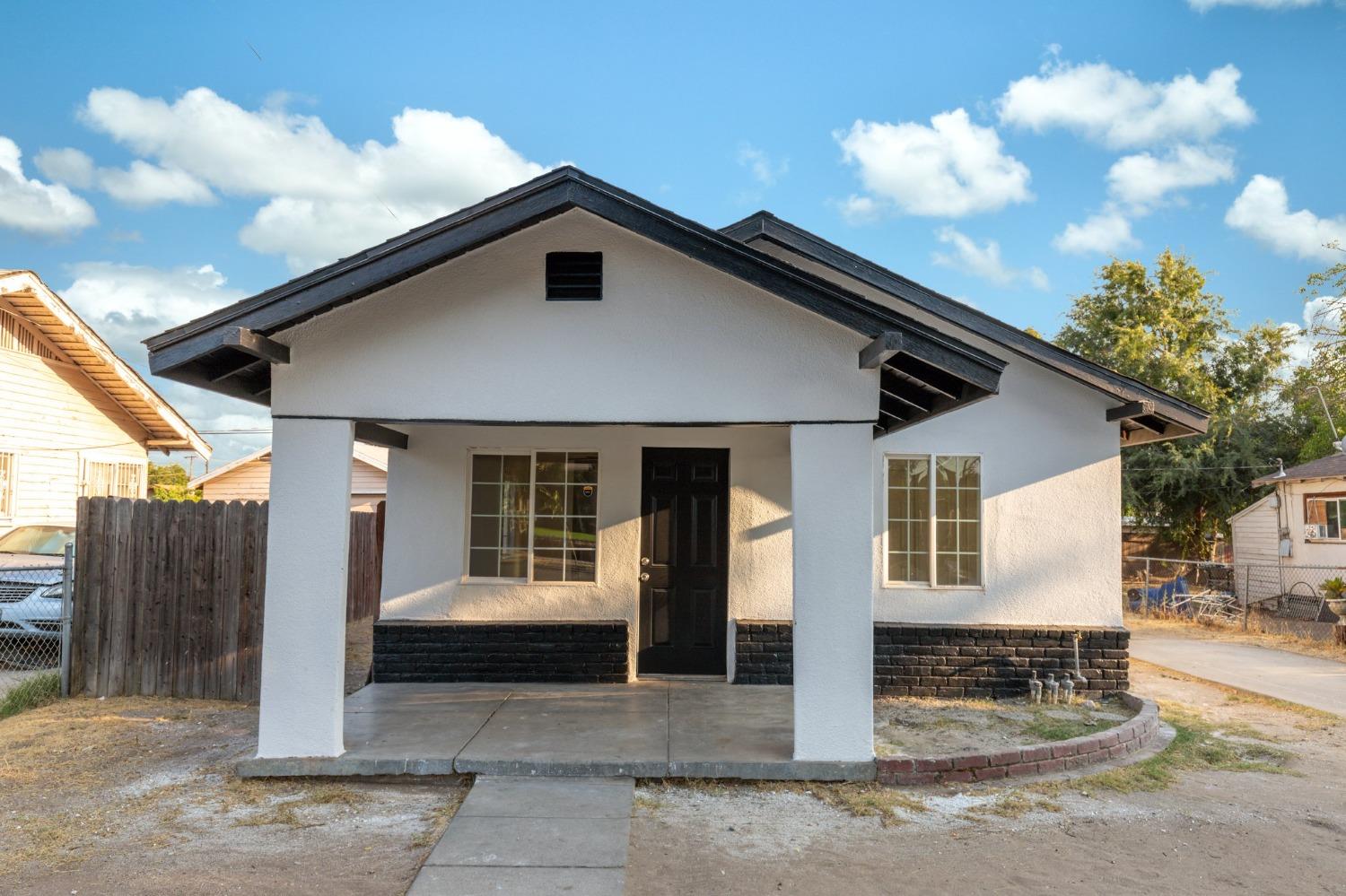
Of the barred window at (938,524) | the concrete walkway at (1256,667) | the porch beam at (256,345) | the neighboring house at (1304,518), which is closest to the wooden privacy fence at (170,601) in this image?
the porch beam at (256,345)

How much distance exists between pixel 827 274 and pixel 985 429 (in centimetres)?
226

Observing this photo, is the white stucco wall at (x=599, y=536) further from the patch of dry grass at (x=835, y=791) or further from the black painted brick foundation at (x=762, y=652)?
the patch of dry grass at (x=835, y=791)

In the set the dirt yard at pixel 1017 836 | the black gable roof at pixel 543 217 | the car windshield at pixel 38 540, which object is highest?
the black gable roof at pixel 543 217

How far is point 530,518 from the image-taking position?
900 centimetres

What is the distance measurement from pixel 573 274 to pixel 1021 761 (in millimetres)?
4705

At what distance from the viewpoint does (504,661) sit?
878 centimetres

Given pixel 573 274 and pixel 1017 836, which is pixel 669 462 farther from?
pixel 1017 836

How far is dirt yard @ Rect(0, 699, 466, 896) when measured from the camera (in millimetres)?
4480

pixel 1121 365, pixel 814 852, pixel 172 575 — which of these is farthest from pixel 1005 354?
pixel 1121 365

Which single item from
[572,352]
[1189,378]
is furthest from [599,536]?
[1189,378]

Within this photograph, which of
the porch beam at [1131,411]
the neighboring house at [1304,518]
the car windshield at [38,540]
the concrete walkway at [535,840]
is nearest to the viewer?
the concrete walkway at [535,840]

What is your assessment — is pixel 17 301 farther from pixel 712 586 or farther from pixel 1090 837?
pixel 1090 837

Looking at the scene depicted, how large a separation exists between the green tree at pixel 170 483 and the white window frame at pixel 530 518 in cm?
1722

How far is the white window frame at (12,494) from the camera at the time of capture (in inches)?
589
